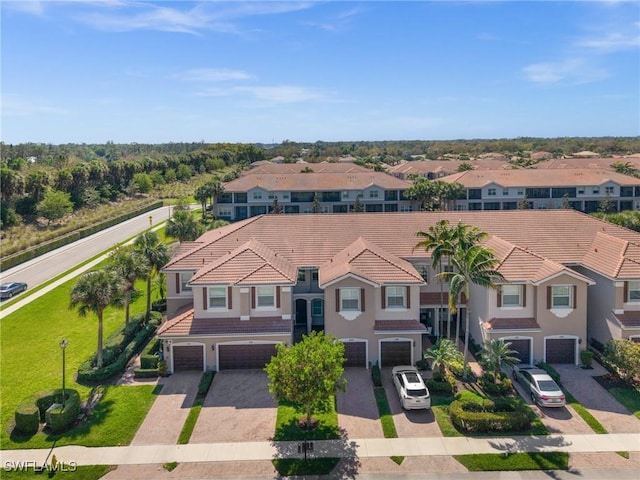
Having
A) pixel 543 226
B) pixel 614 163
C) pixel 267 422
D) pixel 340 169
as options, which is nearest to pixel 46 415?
pixel 267 422

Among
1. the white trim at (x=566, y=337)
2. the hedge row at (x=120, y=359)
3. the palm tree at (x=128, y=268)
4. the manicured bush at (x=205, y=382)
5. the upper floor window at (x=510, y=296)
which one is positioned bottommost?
the manicured bush at (x=205, y=382)

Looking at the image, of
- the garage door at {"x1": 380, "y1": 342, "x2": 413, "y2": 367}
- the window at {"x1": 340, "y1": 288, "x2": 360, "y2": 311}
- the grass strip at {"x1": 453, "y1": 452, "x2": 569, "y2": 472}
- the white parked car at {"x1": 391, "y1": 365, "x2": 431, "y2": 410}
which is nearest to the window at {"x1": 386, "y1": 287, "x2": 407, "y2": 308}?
the window at {"x1": 340, "y1": 288, "x2": 360, "y2": 311}

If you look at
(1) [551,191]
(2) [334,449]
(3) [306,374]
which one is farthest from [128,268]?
(1) [551,191]

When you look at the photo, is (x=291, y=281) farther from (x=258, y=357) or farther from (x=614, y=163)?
(x=614, y=163)

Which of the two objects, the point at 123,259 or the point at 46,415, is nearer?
the point at 46,415

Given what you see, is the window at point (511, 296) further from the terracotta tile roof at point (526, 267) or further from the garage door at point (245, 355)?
the garage door at point (245, 355)

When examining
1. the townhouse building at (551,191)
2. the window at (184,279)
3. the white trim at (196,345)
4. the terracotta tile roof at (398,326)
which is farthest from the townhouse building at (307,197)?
the white trim at (196,345)

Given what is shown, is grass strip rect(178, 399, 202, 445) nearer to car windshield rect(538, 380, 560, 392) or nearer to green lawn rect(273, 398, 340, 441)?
green lawn rect(273, 398, 340, 441)
